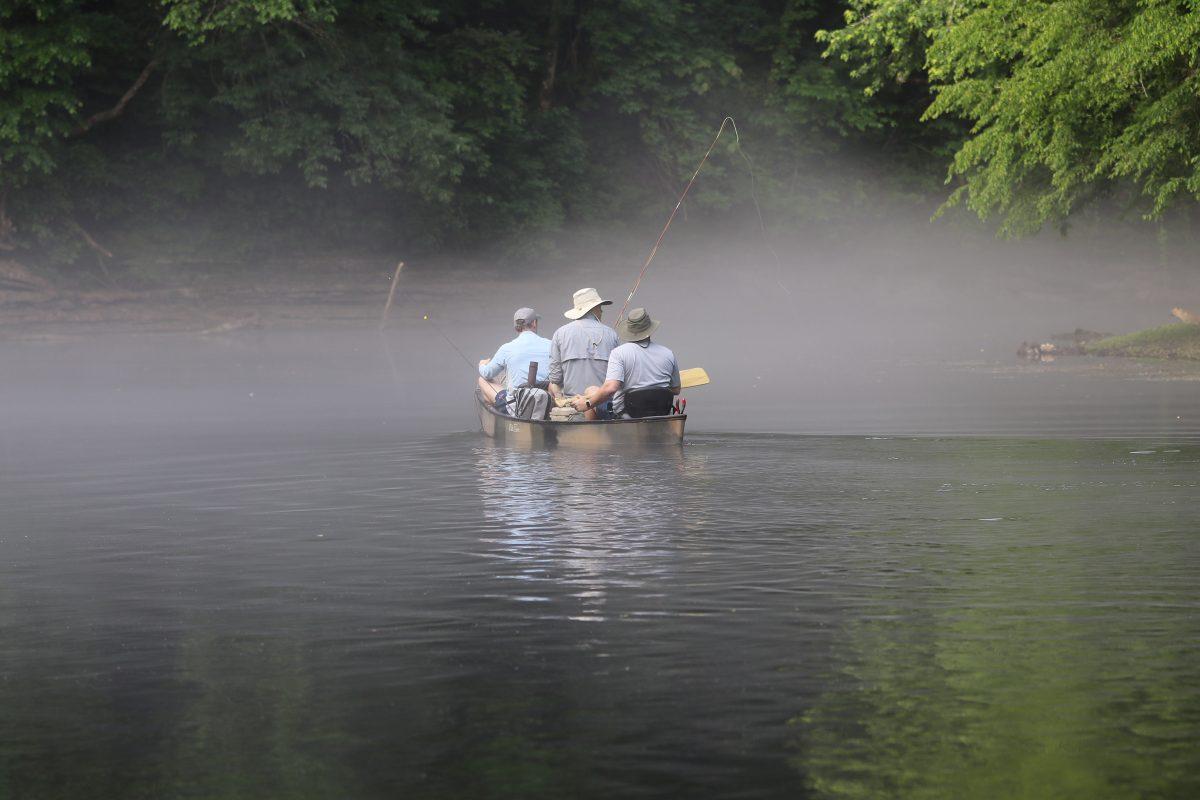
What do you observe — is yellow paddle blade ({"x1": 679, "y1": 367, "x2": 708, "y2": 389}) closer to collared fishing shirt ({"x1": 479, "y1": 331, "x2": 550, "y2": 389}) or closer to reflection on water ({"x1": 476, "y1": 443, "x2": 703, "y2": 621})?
collared fishing shirt ({"x1": 479, "y1": 331, "x2": 550, "y2": 389})

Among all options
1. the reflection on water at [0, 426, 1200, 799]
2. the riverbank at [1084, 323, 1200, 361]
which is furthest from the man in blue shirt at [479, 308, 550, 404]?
the riverbank at [1084, 323, 1200, 361]

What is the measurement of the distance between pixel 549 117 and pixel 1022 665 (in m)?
44.7

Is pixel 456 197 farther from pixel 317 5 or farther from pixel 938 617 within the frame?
pixel 938 617

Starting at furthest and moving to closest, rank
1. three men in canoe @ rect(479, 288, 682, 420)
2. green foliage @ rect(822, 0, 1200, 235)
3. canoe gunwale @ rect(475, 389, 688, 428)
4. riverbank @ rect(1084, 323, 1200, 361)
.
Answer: riverbank @ rect(1084, 323, 1200, 361) < green foliage @ rect(822, 0, 1200, 235) < three men in canoe @ rect(479, 288, 682, 420) < canoe gunwale @ rect(475, 389, 688, 428)

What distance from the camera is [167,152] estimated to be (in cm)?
4519

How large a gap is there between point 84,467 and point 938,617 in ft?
33.8

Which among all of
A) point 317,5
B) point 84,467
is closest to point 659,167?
point 317,5

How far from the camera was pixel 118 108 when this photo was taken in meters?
43.0

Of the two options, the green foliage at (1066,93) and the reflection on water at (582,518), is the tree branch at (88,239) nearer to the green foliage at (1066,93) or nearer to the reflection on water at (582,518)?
the green foliage at (1066,93)

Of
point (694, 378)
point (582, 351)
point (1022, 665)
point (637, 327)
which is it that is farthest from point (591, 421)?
point (1022, 665)

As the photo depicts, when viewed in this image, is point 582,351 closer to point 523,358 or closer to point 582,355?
point 582,355

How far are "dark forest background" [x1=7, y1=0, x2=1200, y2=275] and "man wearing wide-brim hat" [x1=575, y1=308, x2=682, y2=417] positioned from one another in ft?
31.5

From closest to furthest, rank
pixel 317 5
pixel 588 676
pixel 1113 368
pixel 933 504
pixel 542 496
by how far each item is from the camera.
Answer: pixel 588 676
pixel 933 504
pixel 542 496
pixel 1113 368
pixel 317 5

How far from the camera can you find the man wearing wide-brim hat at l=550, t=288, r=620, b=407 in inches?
707
